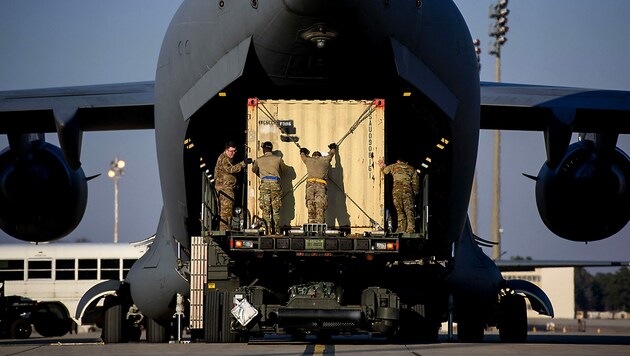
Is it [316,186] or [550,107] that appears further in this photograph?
[550,107]

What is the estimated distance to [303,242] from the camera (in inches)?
532

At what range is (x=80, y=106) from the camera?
58.4ft

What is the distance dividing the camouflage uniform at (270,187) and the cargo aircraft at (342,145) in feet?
1.13

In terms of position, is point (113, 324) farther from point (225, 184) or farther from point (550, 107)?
point (550, 107)

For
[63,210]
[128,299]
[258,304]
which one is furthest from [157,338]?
[258,304]

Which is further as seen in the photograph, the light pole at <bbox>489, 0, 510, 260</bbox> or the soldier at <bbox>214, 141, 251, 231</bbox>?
the light pole at <bbox>489, 0, 510, 260</bbox>

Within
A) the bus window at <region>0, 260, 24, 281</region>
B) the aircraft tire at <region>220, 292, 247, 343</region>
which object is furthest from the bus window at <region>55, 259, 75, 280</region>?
the aircraft tire at <region>220, 292, 247, 343</region>

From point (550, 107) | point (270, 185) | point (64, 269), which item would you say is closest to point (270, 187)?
point (270, 185)

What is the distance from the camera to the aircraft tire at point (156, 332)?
20031 millimetres

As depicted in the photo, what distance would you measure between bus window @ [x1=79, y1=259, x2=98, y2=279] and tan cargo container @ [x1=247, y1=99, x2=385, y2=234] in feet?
82.1

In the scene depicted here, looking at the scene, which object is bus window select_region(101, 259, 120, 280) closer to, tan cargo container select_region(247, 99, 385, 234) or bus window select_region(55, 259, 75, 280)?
bus window select_region(55, 259, 75, 280)

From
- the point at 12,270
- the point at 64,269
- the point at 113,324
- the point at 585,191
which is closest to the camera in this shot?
the point at 585,191

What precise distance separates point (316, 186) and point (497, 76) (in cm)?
3801

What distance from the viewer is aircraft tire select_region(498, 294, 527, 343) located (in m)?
19.3
